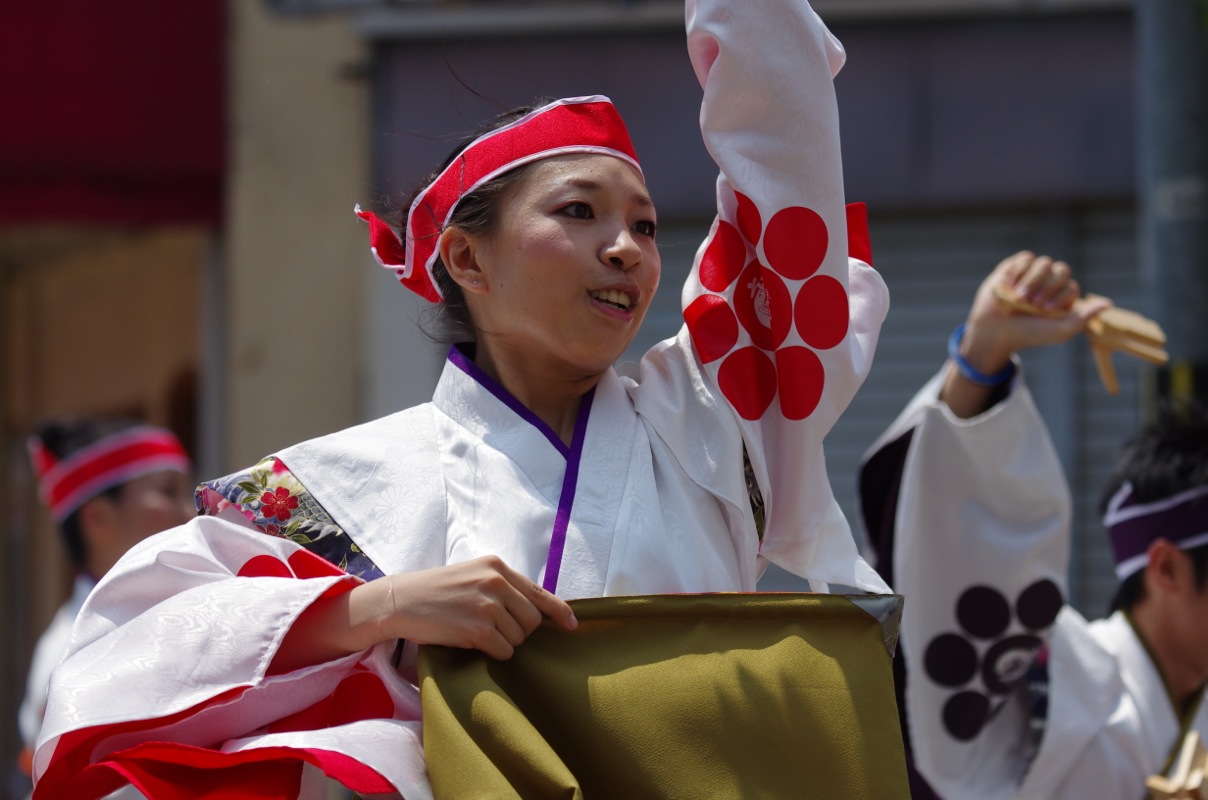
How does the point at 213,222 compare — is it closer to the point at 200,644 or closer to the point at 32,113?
the point at 32,113

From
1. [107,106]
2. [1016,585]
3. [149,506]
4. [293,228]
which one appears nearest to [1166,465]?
[1016,585]

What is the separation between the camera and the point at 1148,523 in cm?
291

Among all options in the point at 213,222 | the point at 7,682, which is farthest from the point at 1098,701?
the point at 7,682

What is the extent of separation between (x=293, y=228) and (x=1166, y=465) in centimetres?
415

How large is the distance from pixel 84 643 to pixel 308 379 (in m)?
4.46

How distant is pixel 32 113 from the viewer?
6254 mm

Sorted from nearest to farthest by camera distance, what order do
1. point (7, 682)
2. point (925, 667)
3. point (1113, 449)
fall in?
point (925, 667) → point (1113, 449) → point (7, 682)

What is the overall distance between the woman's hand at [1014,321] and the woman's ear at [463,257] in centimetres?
98

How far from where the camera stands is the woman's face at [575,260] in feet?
6.31

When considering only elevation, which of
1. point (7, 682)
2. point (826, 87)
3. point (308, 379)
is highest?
point (826, 87)

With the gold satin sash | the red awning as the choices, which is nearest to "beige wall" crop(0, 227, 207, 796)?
the red awning

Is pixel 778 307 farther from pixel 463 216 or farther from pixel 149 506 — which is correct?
pixel 149 506

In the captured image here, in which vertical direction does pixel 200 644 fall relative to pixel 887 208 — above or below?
above

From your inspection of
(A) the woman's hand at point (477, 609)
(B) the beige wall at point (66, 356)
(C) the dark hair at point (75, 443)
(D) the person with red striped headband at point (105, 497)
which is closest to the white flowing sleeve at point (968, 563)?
(A) the woman's hand at point (477, 609)
